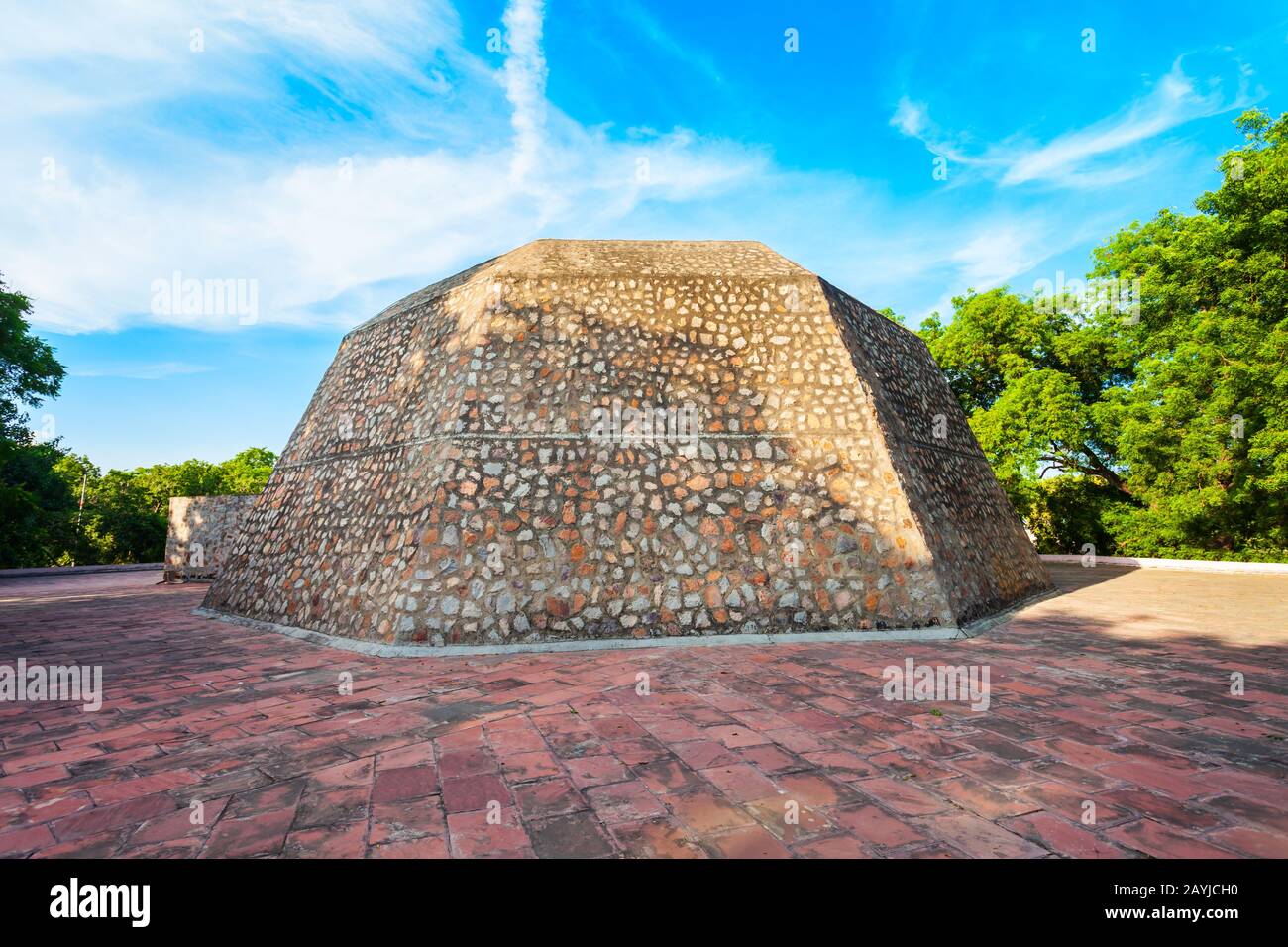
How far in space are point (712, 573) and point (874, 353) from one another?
5.26m

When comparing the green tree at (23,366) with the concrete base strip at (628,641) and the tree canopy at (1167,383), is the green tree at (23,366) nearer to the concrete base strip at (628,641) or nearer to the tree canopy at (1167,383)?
the concrete base strip at (628,641)

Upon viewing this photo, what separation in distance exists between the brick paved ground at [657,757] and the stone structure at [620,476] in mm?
981

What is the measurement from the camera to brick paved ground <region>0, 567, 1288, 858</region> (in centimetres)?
257

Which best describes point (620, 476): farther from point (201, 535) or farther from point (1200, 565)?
point (1200, 565)

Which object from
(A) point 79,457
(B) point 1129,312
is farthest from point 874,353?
(A) point 79,457

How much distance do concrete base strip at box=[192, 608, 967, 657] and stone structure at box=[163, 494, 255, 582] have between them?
11184mm

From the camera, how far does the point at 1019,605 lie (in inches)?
372

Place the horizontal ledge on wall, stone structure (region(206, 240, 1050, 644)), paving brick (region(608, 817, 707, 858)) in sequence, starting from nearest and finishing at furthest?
paving brick (region(608, 817, 707, 858)) → stone structure (region(206, 240, 1050, 644)) → the horizontal ledge on wall

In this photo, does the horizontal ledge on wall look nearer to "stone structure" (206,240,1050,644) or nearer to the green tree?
the green tree

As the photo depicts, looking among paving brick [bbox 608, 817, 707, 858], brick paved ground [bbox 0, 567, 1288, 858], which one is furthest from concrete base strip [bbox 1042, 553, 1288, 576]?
paving brick [bbox 608, 817, 707, 858]

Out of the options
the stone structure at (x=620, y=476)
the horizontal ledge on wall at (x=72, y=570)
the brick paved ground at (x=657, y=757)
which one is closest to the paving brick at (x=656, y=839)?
the brick paved ground at (x=657, y=757)

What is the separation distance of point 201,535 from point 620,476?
47.2 feet
